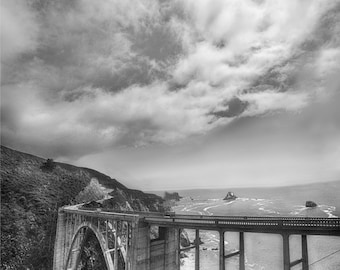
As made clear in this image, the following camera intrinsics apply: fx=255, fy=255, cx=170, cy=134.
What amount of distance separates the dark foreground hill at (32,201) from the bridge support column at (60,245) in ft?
7.12

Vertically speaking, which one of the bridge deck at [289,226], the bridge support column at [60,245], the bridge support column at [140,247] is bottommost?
the bridge support column at [60,245]

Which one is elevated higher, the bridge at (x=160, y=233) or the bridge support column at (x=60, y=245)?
the bridge at (x=160, y=233)

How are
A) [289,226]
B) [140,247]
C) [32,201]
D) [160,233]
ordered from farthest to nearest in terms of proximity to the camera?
[32,201] → [160,233] → [140,247] → [289,226]

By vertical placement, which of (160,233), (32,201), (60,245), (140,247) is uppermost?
(32,201)

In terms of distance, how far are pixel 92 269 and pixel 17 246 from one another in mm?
14877

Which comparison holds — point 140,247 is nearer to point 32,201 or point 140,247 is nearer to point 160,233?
point 160,233

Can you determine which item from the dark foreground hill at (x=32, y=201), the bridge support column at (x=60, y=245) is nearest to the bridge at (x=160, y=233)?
the bridge support column at (x=60, y=245)

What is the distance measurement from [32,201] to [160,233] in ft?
145

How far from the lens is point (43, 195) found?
6481cm

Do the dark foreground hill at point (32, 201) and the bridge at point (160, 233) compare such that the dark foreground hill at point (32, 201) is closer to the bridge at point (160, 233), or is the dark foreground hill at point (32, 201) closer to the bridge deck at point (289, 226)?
the bridge at point (160, 233)

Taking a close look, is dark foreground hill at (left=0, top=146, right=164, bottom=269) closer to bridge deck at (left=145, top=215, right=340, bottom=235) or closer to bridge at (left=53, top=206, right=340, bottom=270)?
bridge at (left=53, top=206, right=340, bottom=270)

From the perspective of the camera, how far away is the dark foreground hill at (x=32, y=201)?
48969mm

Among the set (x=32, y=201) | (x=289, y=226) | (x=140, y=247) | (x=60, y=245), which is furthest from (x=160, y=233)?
(x=32, y=201)

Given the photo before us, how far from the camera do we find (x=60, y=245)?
2018 inches
